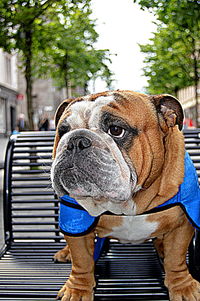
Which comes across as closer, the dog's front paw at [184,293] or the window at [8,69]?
the dog's front paw at [184,293]

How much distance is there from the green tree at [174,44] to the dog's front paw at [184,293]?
2.79 meters

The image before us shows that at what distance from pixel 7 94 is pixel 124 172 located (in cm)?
3010

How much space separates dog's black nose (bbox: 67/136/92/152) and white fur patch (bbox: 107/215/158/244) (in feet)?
1.58

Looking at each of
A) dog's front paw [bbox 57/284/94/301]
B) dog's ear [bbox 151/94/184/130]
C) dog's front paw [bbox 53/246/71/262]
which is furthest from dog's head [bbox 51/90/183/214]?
dog's front paw [bbox 53/246/71/262]

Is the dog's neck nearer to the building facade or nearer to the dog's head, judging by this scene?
the dog's head

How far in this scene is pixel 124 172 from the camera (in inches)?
74.3

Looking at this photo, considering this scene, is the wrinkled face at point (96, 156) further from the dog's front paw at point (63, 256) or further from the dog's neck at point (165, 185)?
the dog's front paw at point (63, 256)

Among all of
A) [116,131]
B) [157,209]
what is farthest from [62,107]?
[157,209]

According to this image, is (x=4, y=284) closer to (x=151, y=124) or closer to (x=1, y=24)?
(x=151, y=124)

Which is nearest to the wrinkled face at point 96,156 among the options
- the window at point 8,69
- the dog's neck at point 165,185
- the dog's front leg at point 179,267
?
the dog's neck at point 165,185

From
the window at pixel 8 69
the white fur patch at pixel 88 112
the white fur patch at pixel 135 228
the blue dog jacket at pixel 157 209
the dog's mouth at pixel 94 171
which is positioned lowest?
the white fur patch at pixel 135 228

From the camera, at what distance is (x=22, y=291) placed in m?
2.06

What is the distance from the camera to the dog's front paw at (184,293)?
80.5 inches

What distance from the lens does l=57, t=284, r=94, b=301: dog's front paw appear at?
2035 millimetres
